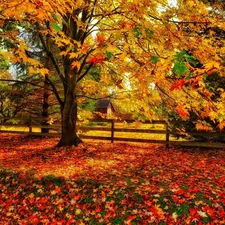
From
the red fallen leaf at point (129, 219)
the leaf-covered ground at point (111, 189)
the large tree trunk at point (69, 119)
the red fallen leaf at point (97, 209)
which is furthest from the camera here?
the large tree trunk at point (69, 119)

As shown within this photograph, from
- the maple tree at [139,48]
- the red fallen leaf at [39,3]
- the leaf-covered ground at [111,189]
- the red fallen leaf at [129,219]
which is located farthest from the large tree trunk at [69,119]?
the red fallen leaf at [39,3]

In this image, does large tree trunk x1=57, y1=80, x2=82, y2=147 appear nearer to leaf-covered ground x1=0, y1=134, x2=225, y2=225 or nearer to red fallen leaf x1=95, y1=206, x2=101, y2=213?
leaf-covered ground x1=0, y1=134, x2=225, y2=225

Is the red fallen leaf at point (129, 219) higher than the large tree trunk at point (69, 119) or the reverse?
the reverse

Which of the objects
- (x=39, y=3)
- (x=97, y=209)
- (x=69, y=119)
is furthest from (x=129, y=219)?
(x=69, y=119)

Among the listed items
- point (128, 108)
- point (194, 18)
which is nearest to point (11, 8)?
point (194, 18)

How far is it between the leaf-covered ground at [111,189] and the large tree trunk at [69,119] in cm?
A: 133

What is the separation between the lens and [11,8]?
396cm

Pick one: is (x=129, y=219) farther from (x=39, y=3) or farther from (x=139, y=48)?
(x=139, y=48)

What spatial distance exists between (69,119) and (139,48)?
4.41 meters

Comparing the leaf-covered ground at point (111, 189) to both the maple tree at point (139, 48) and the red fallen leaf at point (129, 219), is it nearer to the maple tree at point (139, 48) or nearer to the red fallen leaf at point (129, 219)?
the red fallen leaf at point (129, 219)

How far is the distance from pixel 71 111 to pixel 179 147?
17.0 feet

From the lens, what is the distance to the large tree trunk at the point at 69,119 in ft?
37.9

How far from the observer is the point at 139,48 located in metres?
9.31

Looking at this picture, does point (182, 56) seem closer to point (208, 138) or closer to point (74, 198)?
point (74, 198)
